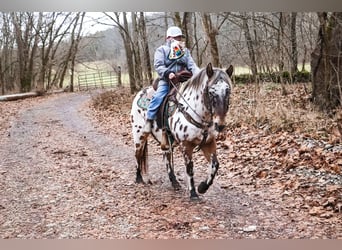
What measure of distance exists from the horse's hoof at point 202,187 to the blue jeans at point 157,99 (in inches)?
20.5

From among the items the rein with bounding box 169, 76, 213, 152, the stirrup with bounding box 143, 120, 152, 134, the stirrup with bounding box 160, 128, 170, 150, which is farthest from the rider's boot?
the rein with bounding box 169, 76, 213, 152

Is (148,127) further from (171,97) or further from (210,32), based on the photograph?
(210,32)

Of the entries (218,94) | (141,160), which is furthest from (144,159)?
(218,94)

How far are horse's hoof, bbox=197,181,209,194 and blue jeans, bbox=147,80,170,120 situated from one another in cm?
52

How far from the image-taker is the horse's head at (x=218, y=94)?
2.76 m

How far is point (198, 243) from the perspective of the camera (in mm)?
2801

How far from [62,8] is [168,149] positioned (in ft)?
3.75

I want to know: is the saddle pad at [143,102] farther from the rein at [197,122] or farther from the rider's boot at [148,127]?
the rein at [197,122]

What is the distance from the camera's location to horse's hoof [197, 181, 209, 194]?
2.88m

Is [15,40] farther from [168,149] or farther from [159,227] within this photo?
[159,227]

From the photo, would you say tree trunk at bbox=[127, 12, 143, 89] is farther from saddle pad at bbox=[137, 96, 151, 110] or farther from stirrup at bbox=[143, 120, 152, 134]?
stirrup at bbox=[143, 120, 152, 134]

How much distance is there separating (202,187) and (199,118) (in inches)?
17.3

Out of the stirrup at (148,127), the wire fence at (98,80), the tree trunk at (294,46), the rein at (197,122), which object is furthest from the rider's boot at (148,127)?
the tree trunk at (294,46)
